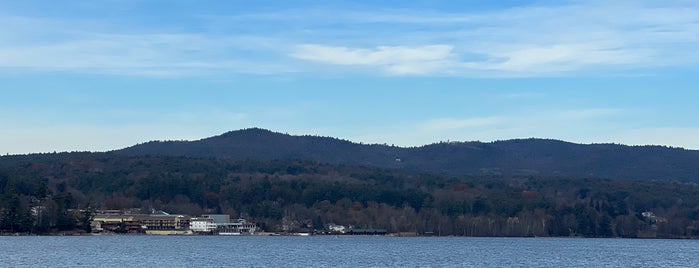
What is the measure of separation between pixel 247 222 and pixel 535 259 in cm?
8318

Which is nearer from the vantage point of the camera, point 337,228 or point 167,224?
point 167,224

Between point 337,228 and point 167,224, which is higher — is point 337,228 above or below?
below

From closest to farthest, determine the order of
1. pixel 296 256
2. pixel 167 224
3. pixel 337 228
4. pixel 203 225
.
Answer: pixel 296 256
pixel 167 224
pixel 203 225
pixel 337 228

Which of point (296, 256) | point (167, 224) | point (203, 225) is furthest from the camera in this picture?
point (203, 225)

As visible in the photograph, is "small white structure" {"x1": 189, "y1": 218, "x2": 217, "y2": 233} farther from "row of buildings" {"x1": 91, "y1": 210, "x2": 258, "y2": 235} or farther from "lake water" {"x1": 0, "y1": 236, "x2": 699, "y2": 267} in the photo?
"lake water" {"x1": 0, "y1": 236, "x2": 699, "y2": 267}

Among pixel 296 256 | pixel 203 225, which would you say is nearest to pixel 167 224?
pixel 203 225

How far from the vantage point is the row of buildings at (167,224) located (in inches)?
6855

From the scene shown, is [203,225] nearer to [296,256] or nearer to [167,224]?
[167,224]

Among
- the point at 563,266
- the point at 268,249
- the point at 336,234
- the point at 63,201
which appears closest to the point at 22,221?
the point at 63,201

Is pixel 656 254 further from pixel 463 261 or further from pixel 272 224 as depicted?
pixel 272 224

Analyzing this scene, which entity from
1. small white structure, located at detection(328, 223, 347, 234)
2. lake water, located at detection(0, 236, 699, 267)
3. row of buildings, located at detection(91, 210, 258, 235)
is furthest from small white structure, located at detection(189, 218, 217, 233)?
lake water, located at detection(0, 236, 699, 267)

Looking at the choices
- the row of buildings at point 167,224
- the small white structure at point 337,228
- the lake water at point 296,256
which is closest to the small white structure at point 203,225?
the row of buildings at point 167,224

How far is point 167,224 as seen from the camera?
182750 millimetres

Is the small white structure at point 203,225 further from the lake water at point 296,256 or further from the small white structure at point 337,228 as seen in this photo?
the lake water at point 296,256
